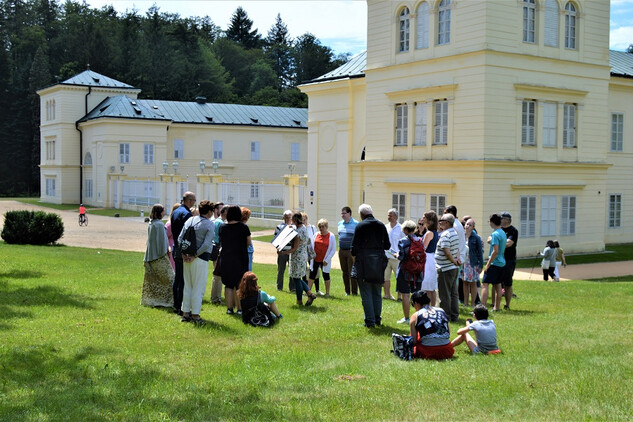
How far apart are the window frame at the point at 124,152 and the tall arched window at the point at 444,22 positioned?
109ft

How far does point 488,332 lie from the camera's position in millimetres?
10055

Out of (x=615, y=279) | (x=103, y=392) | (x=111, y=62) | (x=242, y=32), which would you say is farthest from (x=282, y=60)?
(x=103, y=392)

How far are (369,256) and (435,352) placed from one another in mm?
2102

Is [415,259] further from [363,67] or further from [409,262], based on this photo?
[363,67]

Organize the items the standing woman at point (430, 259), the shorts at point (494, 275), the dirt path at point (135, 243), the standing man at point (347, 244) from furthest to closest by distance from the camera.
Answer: the dirt path at point (135, 243) → the standing man at point (347, 244) → the shorts at point (494, 275) → the standing woman at point (430, 259)

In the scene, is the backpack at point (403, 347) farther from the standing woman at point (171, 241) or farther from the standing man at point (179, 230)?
the standing woman at point (171, 241)

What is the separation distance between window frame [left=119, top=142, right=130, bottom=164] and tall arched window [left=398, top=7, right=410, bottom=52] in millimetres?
31248

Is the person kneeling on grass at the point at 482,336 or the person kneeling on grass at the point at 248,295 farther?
the person kneeling on grass at the point at 248,295

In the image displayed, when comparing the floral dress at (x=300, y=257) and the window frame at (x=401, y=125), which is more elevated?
the window frame at (x=401, y=125)

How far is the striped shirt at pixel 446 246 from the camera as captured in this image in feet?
39.5

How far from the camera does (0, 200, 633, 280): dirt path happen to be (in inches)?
943

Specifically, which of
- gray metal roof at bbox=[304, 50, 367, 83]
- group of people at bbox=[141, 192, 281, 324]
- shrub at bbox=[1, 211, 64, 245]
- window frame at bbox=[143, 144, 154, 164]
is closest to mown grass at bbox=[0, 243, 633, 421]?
group of people at bbox=[141, 192, 281, 324]

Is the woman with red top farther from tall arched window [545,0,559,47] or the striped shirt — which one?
tall arched window [545,0,559,47]

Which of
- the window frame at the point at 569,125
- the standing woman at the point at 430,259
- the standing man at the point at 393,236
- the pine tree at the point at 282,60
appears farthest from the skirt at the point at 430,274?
the pine tree at the point at 282,60
